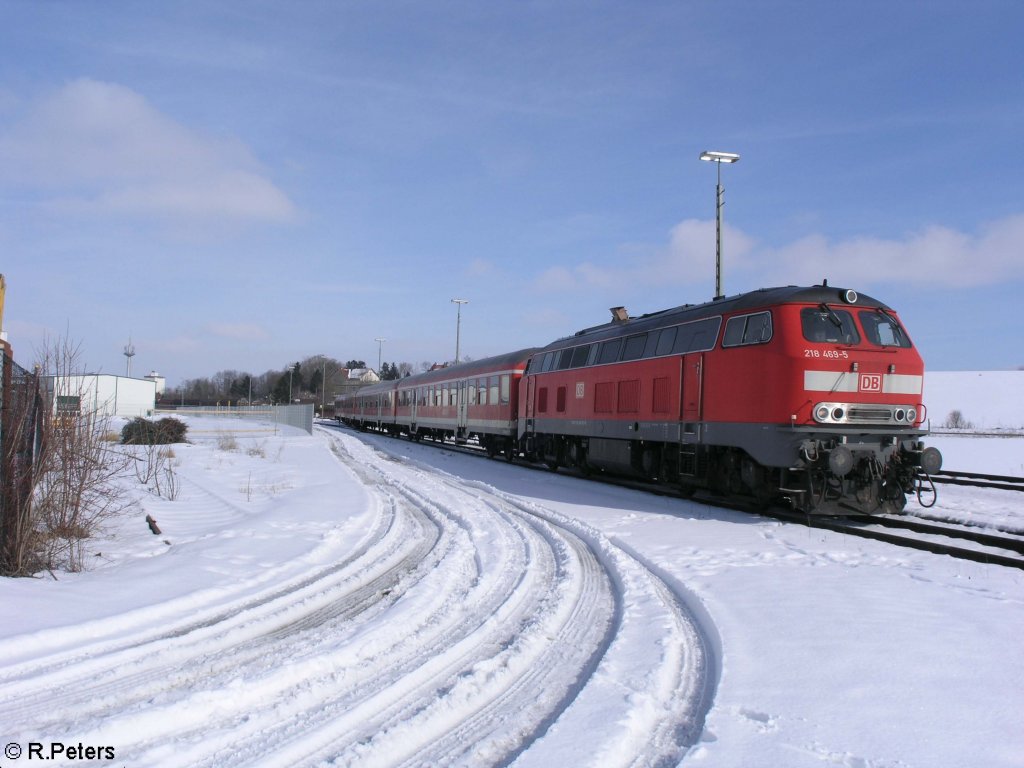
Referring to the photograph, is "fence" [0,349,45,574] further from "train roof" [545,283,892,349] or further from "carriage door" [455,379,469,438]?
"carriage door" [455,379,469,438]

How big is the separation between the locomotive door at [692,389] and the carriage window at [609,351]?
317 cm

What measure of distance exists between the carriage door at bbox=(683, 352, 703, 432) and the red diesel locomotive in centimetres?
2

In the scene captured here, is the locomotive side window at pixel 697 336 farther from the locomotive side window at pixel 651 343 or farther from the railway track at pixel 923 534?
the railway track at pixel 923 534

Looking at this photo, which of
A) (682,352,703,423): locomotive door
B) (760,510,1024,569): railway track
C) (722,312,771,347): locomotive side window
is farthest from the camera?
(682,352,703,423): locomotive door

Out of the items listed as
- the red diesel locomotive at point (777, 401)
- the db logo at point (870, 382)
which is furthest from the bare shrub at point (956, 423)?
the db logo at point (870, 382)

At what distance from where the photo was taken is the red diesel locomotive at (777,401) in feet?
35.4

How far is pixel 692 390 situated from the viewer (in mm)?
13211

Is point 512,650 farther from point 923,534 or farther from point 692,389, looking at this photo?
point 692,389

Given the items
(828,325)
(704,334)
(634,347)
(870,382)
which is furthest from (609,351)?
(870,382)

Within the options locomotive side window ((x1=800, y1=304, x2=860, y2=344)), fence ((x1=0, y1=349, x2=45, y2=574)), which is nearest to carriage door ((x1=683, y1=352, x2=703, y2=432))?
locomotive side window ((x1=800, y1=304, x2=860, y2=344))

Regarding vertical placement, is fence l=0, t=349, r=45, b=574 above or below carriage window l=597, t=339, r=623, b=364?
below

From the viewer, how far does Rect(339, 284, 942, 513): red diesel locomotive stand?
10797 mm

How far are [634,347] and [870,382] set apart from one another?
5.43 metres

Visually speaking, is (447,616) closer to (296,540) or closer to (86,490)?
(296,540)
